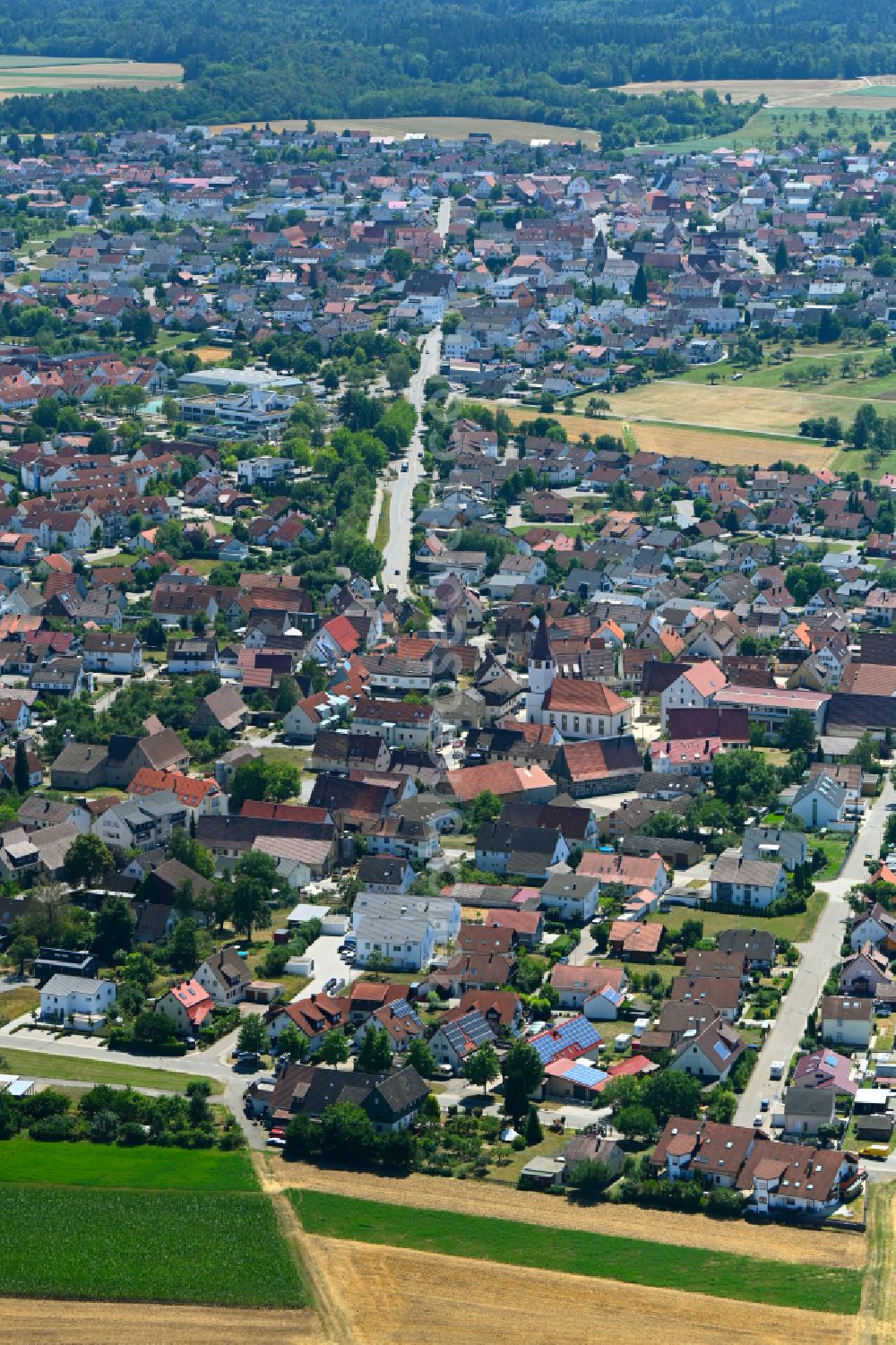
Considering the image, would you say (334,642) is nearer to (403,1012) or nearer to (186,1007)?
(186,1007)

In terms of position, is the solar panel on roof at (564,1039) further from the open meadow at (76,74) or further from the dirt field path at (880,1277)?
the open meadow at (76,74)

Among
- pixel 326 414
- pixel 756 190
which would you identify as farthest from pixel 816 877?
pixel 756 190

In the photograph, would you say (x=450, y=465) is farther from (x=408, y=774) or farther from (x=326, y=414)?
(x=408, y=774)

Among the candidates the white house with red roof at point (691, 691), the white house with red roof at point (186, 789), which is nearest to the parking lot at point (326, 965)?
the white house with red roof at point (186, 789)

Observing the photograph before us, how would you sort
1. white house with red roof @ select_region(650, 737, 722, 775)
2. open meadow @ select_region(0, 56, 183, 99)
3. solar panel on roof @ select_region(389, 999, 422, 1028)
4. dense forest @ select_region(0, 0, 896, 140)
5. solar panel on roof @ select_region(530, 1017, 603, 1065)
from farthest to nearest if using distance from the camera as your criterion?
open meadow @ select_region(0, 56, 183, 99) → dense forest @ select_region(0, 0, 896, 140) → white house with red roof @ select_region(650, 737, 722, 775) → solar panel on roof @ select_region(389, 999, 422, 1028) → solar panel on roof @ select_region(530, 1017, 603, 1065)

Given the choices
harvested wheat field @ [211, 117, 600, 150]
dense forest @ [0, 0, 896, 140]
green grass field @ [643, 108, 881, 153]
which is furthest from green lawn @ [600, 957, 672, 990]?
harvested wheat field @ [211, 117, 600, 150]

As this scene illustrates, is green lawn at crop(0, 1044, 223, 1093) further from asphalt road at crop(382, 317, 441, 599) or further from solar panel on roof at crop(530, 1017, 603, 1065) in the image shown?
asphalt road at crop(382, 317, 441, 599)
